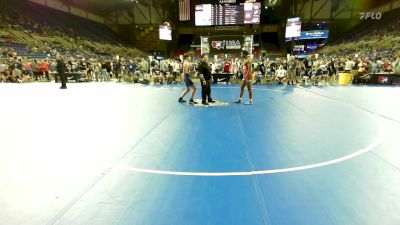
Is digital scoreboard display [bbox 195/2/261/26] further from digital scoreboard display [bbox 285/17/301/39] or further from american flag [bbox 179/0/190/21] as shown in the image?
digital scoreboard display [bbox 285/17/301/39]

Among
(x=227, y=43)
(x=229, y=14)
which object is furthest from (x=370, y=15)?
(x=227, y=43)

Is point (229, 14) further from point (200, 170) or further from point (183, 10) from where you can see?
point (200, 170)

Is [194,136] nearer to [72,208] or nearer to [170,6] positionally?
[72,208]

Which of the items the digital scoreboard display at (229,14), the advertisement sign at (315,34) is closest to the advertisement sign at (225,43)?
the digital scoreboard display at (229,14)

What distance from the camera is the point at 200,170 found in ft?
12.9

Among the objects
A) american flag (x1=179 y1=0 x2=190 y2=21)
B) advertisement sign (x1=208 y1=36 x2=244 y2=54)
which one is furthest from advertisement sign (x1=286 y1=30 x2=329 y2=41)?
advertisement sign (x1=208 y1=36 x2=244 y2=54)

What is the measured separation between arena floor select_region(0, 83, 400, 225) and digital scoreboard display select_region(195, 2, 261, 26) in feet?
84.3

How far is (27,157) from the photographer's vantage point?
449 centimetres

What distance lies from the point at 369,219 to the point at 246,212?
125 centimetres

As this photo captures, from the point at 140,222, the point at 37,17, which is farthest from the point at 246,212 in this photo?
the point at 37,17

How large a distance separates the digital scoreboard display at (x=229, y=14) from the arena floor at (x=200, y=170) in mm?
25682

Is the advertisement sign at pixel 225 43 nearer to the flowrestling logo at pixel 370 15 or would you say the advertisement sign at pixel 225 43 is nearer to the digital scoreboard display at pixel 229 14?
the digital scoreboard display at pixel 229 14

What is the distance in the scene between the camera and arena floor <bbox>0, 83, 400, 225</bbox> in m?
2.86

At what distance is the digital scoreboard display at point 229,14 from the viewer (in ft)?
99.6
